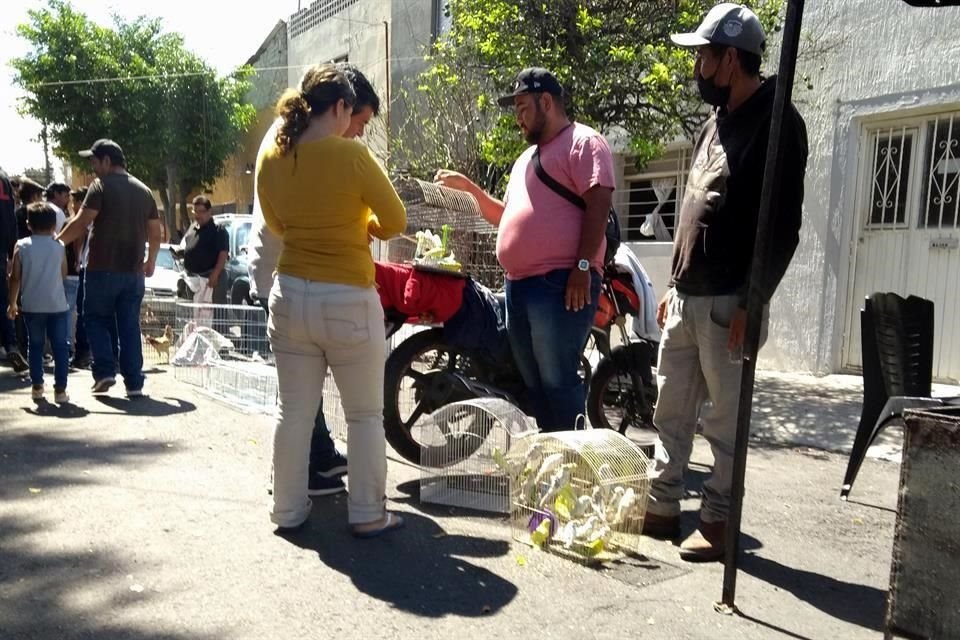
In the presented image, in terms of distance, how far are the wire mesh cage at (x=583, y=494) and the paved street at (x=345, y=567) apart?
0.36 ft

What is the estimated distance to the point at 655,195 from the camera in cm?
1100

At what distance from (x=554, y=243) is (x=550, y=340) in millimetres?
472

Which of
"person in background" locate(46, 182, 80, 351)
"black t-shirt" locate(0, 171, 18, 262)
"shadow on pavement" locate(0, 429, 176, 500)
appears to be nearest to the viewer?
"shadow on pavement" locate(0, 429, 176, 500)

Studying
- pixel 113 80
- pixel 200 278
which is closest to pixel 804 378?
pixel 200 278

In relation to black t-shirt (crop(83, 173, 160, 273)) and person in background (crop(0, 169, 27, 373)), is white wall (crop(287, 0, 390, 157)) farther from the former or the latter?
black t-shirt (crop(83, 173, 160, 273))

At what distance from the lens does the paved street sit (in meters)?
2.90

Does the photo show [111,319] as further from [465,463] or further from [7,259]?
[465,463]

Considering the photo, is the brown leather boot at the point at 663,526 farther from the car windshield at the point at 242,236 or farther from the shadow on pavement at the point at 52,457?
the car windshield at the point at 242,236

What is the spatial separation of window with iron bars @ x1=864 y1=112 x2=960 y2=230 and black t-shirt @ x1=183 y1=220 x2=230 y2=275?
698cm

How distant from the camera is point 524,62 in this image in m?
6.97

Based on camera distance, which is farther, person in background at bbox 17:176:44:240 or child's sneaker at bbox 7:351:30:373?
person in background at bbox 17:176:44:240

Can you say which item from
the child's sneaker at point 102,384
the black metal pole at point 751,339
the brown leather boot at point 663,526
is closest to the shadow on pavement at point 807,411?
the brown leather boot at point 663,526

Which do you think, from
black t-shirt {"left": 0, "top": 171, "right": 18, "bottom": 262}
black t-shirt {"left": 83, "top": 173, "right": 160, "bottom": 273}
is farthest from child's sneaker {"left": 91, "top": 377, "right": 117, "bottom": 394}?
black t-shirt {"left": 0, "top": 171, "right": 18, "bottom": 262}

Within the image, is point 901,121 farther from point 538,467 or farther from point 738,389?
point 538,467
